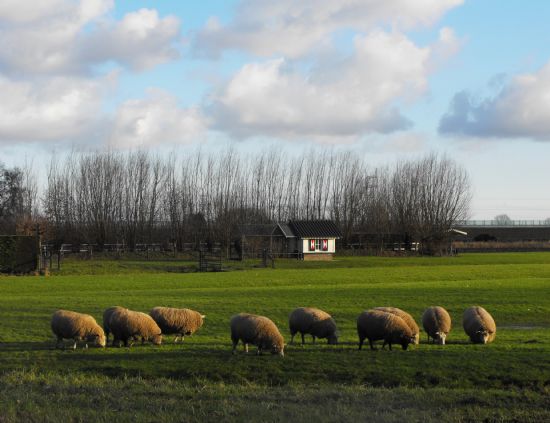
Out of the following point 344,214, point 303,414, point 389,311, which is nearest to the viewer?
point 303,414

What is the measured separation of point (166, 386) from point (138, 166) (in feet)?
355

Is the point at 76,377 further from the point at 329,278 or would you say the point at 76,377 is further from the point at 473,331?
the point at 329,278

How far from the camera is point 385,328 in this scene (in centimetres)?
2095

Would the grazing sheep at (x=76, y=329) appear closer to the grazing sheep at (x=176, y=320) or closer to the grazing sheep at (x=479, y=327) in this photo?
the grazing sheep at (x=176, y=320)

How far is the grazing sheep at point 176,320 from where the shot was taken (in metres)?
23.1

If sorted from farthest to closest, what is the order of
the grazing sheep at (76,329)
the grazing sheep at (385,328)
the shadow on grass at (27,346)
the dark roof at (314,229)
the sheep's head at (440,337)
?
the dark roof at (314,229) < the sheep's head at (440,337) < the grazing sheep at (76,329) < the shadow on grass at (27,346) < the grazing sheep at (385,328)

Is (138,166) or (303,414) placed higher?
(138,166)

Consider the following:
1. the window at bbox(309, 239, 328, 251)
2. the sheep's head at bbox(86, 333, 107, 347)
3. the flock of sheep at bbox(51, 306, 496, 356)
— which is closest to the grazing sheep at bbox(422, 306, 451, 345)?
the flock of sheep at bbox(51, 306, 496, 356)

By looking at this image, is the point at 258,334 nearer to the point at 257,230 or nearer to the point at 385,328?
the point at 385,328

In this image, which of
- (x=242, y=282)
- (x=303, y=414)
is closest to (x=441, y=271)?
(x=242, y=282)

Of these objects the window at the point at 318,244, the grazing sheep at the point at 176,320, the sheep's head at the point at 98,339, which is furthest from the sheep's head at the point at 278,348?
the window at the point at 318,244

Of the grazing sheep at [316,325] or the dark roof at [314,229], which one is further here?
the dark roof at [314,229]

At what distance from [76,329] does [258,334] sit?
223 inches

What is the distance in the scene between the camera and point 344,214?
13238cm
